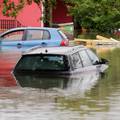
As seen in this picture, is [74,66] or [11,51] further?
[11,51]

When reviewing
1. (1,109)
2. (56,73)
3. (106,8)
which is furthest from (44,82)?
(106,8)

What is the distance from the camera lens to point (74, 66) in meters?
19.4

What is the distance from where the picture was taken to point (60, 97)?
14742 millimetres

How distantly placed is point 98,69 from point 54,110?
853 centimetres

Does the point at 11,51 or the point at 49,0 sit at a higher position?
the point at 49,0

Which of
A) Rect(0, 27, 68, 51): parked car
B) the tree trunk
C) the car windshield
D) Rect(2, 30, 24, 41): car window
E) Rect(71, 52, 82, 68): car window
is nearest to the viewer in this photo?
the car windshield

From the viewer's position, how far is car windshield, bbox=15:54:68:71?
19.1m

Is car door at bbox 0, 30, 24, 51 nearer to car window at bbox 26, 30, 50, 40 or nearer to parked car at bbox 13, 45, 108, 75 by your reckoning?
car window at bbox 26, 30, 50, 40

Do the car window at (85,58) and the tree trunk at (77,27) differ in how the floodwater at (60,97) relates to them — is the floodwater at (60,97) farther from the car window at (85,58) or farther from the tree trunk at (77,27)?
the tree trunk at (77,27)

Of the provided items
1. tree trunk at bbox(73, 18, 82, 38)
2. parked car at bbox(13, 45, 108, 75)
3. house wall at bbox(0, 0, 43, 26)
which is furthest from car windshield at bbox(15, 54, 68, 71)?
tree trunk at bbox(73, 18, 82, 38)

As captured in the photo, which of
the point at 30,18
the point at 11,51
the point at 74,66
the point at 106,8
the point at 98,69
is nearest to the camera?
the point at 74,66

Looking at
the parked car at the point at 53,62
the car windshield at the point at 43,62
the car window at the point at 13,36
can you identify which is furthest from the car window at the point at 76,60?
the car window at the point at 13,36

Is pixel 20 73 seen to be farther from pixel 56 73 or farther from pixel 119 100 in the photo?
pixel 119 100

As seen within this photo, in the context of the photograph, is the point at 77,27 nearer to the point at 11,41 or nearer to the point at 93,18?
the point at 93,18
